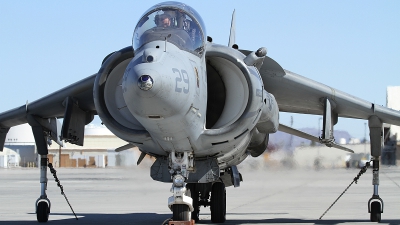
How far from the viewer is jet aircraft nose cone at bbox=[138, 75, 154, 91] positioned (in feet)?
23.7

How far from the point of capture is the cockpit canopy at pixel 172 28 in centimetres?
862

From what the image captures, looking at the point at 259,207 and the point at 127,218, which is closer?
the point at 127,218

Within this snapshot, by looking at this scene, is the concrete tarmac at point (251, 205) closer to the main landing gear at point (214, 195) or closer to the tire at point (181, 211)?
the main landing gear at point (214, 195)

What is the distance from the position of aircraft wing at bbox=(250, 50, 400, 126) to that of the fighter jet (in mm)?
19

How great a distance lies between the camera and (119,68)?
9.29 meters

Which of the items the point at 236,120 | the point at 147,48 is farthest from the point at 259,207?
the point at 147,48

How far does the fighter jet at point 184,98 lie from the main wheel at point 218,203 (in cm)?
81

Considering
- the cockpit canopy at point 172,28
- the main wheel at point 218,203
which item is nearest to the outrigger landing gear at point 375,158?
the main wheel at point 218,203

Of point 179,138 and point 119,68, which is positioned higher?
point 119,68

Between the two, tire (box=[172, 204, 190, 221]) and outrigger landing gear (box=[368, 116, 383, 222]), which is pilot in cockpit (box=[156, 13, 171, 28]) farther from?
outrigger landing gear (box=[368, 116, 383, 222])

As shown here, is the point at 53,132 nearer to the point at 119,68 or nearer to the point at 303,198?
the point at 119,68

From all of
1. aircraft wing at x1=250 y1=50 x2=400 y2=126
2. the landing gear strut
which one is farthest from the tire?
aircraft wing at x1=250 y1=50 x2=400 y2=126

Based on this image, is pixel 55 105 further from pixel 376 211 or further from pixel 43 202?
pixel 376 211

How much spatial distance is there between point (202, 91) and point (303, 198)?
12.8m
